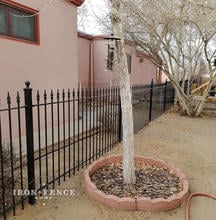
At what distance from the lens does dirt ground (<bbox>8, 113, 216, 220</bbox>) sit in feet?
8.47

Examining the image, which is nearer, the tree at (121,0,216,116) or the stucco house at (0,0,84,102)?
the stucco house at (0,0,84,102)

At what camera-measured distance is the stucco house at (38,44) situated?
15.5 ft

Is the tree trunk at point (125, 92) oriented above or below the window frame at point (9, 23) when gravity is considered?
below

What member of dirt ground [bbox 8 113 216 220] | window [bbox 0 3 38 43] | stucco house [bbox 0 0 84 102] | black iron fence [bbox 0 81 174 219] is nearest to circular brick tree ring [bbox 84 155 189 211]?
dirt ground [bbox 8 113 216 220]

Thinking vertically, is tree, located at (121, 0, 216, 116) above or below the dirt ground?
above

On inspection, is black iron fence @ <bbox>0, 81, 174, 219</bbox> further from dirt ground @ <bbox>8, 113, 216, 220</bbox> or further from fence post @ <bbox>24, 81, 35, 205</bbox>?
dirt ground @ <bbox>8, 113, 216, 220</bbox>

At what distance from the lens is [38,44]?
5531mm

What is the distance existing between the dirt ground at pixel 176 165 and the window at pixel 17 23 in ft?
11.3

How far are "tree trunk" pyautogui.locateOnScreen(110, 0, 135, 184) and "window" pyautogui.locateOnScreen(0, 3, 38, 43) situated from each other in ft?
7.76

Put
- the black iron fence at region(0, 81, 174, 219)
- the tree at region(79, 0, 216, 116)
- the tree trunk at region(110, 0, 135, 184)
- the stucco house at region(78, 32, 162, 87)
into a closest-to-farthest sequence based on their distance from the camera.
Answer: the black iron fence at region(0, 81, 174, 219) < the tree trunk at region(110, 0, 135, 184) < the tree at region(79, 0, 216, 116) < the stucco house at region(78, 32, 162, 87)

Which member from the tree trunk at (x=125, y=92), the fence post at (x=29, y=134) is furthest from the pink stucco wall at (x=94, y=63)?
the fence post at (x=29, y=134)

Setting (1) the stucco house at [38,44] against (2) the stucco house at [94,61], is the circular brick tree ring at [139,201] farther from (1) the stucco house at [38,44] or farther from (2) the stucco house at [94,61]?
(2) the stucco house at [94,61]

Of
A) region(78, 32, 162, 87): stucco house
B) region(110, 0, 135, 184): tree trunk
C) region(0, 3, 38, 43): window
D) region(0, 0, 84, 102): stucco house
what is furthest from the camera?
region(78, 32, 162, 87): stucco house

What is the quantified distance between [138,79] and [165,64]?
663 cm
